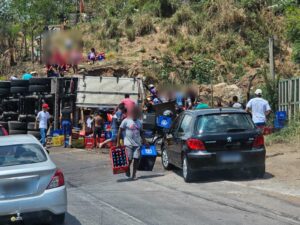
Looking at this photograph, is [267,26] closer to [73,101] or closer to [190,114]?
[73,101]

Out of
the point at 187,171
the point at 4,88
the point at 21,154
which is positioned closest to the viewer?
the point at 21,154

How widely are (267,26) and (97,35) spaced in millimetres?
10099

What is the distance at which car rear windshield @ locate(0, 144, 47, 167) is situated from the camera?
8.77 meters

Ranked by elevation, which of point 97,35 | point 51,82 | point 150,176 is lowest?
point 150,176

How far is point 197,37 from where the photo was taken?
35.1 meters

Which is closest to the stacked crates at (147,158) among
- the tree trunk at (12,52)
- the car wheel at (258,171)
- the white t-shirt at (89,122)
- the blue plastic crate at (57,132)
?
the car wheel at (258,171)

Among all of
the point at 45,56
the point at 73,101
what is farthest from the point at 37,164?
the point at 45,56

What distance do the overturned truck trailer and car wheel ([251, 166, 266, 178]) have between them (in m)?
10.5

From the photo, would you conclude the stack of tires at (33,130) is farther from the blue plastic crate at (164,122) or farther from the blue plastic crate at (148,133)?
the blue plastic crate at (164,122)

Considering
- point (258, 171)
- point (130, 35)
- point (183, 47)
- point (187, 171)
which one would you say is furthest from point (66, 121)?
point (130, 35)

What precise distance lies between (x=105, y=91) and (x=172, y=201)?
42.3 feet

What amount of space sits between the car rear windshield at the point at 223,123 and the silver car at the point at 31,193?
5001 mm

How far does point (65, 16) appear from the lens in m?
42.8

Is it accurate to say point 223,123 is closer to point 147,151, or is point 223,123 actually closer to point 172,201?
point 147,151
